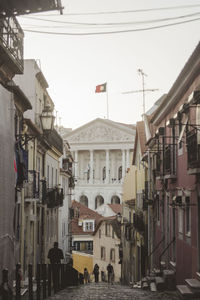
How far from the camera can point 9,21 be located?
12.5 m

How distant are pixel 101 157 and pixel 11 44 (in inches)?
3244

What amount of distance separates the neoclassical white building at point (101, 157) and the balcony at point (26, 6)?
263 ft

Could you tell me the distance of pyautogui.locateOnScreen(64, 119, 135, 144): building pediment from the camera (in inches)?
3568

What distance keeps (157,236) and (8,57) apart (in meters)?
12.4

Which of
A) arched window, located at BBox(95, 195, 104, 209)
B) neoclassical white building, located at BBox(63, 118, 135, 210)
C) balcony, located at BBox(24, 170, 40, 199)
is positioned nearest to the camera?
balcony, located at BBox(24, 170, 40, 199)

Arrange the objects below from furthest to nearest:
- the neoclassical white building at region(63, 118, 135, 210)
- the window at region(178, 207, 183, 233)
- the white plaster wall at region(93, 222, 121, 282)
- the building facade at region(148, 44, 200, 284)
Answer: the neoclassical white building at region(63, 118, 135, 210) → the white plaster wall at region(93, 222, 121, 282) → the window at region(178, 207, 183, 233) → the building facade at region(148, 44, 200, 284)

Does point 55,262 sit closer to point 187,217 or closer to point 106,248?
point 187,217

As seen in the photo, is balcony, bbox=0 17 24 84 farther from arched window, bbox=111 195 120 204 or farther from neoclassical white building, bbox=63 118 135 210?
arched window, bbox=111 195 120 204

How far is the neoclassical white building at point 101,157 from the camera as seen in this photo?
91.1 meters

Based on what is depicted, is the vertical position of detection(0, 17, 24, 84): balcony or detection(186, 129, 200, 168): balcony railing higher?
detection(0, 17, 24, 84): balcony

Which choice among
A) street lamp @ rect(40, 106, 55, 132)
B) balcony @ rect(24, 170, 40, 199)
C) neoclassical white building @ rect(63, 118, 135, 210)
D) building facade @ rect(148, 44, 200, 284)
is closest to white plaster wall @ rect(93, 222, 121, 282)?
building facade @ rect(148, 44, 200, 284)

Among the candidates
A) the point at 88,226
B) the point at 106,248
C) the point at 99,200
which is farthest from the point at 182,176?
the point at 99,200

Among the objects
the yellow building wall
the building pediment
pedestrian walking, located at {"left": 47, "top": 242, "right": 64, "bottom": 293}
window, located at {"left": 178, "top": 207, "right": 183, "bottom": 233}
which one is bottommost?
the yellow building wall

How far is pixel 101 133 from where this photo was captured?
9181 centimetres
